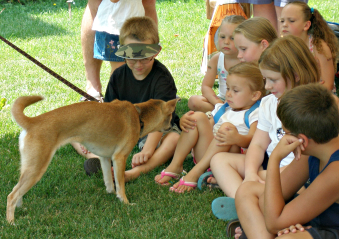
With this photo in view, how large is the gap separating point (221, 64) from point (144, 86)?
1012 millimetres

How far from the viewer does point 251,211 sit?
2576 mm

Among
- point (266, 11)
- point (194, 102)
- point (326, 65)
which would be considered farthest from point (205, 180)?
point (266, 11)

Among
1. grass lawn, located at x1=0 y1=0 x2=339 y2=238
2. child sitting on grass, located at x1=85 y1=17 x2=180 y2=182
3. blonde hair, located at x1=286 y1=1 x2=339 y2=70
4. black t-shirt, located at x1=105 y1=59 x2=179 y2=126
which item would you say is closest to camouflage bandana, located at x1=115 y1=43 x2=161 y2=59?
child sitting on grass, located at x1=85 y1=17 x2=180 y2=182

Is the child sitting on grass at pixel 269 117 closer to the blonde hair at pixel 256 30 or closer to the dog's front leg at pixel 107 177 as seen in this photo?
the blonde hair at pixel 256 30

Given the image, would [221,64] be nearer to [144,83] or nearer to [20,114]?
[144,83]

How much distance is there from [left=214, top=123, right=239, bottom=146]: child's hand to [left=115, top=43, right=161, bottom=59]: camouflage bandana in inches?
40.3

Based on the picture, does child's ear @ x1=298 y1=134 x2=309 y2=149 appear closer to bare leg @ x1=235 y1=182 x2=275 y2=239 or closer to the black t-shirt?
bare leg @ x1=235 y1=182 x2=275 y2=239

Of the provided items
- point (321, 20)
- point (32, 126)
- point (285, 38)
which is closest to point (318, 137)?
point (285, 38)

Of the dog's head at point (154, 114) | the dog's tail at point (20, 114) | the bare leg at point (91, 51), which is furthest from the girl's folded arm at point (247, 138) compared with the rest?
the bare leg at point (91, 51)

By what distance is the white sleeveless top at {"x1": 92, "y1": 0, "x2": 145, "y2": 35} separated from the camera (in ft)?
16.6

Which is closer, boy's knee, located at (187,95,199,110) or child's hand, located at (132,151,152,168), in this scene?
child's hand, located at (132,151,152,168)

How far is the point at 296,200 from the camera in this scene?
2260 mm

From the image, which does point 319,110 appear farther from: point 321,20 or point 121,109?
point 321,20

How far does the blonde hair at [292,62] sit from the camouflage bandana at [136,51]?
1.16m
